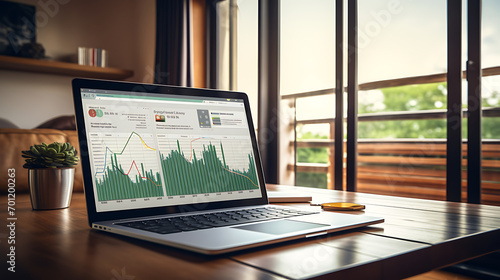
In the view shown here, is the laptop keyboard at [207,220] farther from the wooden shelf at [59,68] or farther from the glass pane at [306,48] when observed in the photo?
the wooden shelf at [59,68]

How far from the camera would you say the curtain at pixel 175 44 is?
3583mm

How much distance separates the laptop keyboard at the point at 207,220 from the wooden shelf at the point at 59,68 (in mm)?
3709

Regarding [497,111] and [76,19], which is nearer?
[497,111]

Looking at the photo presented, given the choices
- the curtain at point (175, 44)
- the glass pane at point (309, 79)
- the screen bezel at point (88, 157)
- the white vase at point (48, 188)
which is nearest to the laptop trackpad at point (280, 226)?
the screen bezel at point (88, 157)

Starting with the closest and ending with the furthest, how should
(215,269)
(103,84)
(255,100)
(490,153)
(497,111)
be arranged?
1. (215,269)
2. (103,84)
3. (497,111)
4. (490,153)
5. (255,100)

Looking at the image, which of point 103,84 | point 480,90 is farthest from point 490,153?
point 103,84

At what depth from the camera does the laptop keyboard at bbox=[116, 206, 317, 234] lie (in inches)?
22.3

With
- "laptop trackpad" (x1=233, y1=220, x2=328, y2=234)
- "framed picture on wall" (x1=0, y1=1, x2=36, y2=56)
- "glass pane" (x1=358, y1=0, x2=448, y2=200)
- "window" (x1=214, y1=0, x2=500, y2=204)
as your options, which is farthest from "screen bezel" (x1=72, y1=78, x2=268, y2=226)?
"framed picture on wall" (x1=0, y1=1, x2=36, y2=56)

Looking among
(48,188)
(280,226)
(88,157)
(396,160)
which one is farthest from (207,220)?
(396,160)

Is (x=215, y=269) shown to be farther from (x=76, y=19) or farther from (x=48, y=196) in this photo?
(x=76, y=19)

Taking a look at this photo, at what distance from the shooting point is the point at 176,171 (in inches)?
30.0

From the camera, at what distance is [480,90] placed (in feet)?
6.17

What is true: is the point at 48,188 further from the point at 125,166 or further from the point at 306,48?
the point at 306,48

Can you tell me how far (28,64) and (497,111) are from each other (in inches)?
153
